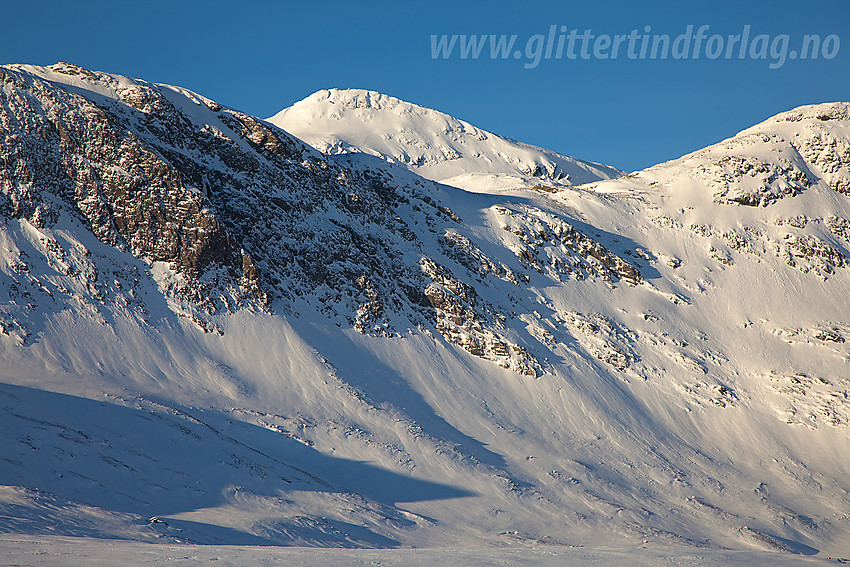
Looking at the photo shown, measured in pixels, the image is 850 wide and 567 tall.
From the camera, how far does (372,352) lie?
59.5 meters

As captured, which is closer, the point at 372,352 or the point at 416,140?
the point at 372,352

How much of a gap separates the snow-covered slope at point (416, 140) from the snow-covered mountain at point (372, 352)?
3129 inches

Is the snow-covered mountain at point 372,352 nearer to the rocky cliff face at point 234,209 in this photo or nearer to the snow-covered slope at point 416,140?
the rocky cliff face at point 234,209

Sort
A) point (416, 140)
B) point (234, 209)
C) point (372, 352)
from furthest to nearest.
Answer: point (416, 140) → point (234, 209) → point (372, 352)

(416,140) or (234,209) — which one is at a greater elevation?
(416,140)

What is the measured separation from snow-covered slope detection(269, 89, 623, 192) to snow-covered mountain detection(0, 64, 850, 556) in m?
79.5

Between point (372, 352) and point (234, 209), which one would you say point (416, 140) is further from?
point (372, 352)

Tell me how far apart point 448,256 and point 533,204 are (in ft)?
66.3

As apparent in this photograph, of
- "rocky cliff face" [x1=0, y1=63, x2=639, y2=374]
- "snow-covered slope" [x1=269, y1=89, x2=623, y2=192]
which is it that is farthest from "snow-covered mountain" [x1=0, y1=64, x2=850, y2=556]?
"snow-covered slope" [x1=269, y1=89, x2=623, y2=192]

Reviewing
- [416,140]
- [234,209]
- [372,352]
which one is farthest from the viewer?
[416,140]

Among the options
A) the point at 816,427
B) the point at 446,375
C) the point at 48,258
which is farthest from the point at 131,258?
the point at 816,427

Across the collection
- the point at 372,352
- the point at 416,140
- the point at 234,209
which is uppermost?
the point at 416,140

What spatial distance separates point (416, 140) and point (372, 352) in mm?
120755

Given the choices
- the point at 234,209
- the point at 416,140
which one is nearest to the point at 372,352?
the point at 234,209
